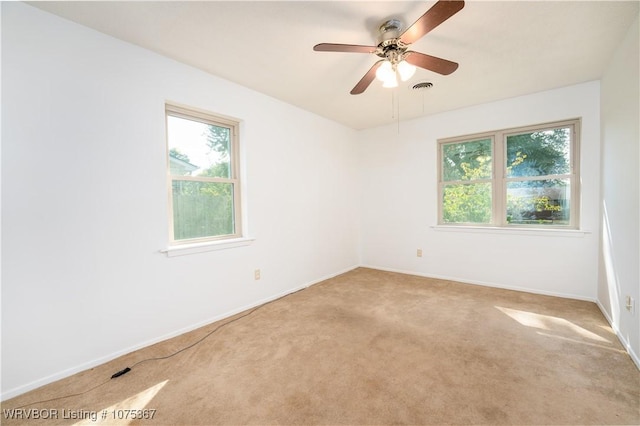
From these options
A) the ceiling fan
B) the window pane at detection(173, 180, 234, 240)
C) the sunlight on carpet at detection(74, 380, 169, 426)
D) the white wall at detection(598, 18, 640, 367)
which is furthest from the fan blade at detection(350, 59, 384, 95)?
the sunlight on carpet at detection(74, 380, 169, 426)

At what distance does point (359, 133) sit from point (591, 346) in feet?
13.0

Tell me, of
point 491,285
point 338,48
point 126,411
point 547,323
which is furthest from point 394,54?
point 491,285

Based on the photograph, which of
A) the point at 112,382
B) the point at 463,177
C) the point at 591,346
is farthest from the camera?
the point at 463,177

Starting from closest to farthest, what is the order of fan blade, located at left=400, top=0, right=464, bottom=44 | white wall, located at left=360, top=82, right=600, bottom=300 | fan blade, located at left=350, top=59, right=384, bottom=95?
fan blade, located at left=400, top=0, right=464, bottom=44
fan blade, located at left=350, top=59, right=384, bottom=95
white wall, located at left=360, top=82, right=600, bottom=300

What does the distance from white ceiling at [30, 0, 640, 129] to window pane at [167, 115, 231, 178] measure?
56cm

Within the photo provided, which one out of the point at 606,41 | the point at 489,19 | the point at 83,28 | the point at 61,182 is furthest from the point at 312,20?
the point at 606,41

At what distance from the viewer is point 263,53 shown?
2350 millimetres

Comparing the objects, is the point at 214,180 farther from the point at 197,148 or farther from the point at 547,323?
the point at 547,323

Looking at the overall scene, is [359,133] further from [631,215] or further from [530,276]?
[631,215]

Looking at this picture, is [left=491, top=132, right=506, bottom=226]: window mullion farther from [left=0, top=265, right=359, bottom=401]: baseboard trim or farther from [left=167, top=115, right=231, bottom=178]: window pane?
[left=167, top=115, right=231, bottom=178]: window pane

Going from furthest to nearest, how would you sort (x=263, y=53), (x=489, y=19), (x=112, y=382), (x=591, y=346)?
(x=263, y=53)
(x=591, y=346)
(x=489, y=19)
(x=112, y=382)

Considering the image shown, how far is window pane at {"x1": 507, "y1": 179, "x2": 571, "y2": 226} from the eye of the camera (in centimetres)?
331

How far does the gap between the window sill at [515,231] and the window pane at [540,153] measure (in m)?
0.71

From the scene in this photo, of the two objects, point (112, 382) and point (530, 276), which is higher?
point (530, 276)
